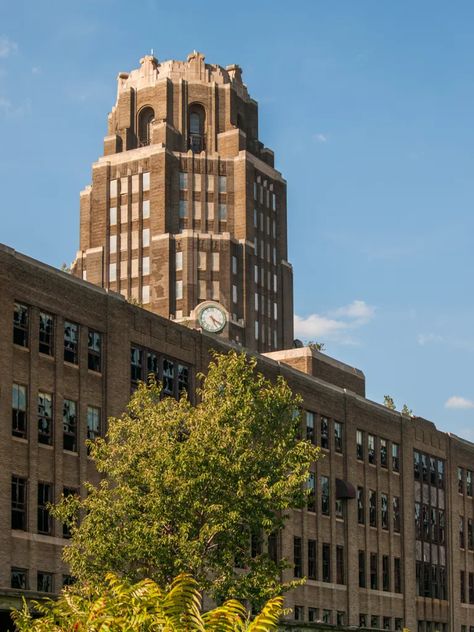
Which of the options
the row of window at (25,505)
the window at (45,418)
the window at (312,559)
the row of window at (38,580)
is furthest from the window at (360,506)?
the window at (45,418)

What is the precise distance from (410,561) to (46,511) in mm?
35340

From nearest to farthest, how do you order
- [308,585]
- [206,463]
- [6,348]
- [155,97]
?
1. [206,463]
2. [6,348]
3. [308,585]
4. [155,97]

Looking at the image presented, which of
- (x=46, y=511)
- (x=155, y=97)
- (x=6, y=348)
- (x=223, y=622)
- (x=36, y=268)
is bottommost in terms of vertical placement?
(x=223, y=622)

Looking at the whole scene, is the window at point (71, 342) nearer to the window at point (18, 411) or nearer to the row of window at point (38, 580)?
the window at point (18, 411)

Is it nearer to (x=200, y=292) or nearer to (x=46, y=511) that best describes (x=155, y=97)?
(x=200, y=292)

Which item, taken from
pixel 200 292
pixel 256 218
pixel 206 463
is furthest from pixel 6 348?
pixel 256 218

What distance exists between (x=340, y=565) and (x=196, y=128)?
83.3 metres

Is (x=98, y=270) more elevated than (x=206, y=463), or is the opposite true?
(x=98, y=270)

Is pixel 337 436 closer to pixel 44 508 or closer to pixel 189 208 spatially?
pixel 44 508

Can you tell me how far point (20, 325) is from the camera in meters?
53.7

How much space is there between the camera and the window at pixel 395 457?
274 ft

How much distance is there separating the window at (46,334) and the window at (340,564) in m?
27.2

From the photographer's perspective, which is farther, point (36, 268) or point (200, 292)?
point (200, 292)

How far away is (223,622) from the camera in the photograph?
59.6ft
